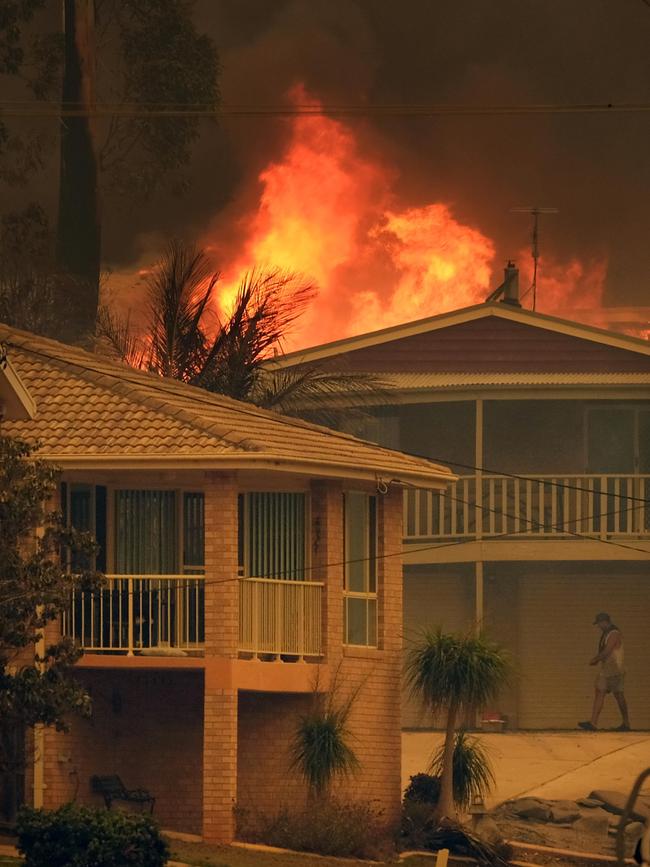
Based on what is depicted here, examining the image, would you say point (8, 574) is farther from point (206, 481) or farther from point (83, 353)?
point (83, 353)

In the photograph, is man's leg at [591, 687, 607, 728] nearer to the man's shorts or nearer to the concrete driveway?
the man's shorts

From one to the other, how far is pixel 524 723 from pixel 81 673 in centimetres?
1232

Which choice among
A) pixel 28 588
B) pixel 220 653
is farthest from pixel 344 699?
pixel 28 588

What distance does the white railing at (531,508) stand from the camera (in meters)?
37.5

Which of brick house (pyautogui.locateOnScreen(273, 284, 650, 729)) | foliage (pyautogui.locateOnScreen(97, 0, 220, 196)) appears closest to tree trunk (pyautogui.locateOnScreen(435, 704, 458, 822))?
brick house (pyautogui.locateOnScreen(273, 284, 650, 729))

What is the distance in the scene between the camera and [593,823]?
2773 centimetres

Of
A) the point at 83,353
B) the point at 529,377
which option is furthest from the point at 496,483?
the point at 83,353

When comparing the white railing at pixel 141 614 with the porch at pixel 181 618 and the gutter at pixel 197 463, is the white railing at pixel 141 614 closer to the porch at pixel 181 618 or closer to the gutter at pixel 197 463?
the porch at pixel 181 618

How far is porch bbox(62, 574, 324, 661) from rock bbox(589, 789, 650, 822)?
4.07 m

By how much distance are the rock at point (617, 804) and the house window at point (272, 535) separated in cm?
471

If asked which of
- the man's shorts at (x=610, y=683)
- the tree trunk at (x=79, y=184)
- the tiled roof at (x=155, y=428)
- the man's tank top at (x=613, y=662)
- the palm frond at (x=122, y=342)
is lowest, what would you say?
the man's shorts at (x=610, y=683)

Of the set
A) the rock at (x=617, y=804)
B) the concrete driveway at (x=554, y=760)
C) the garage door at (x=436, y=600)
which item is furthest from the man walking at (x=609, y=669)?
the rock at (x=617, y=804)

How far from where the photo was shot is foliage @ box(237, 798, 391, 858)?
26109 millimetres

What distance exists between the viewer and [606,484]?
37.7m
